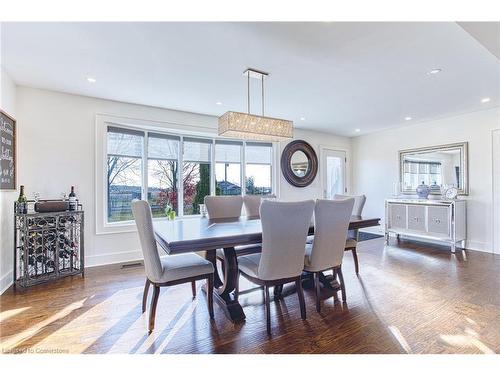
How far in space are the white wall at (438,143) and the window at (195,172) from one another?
156 inches

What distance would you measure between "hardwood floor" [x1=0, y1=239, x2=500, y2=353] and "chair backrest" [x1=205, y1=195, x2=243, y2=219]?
89 cm

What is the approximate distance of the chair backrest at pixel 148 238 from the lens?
6.66ft

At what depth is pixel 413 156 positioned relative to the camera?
547 centimetres

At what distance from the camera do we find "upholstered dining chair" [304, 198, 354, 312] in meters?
2.28

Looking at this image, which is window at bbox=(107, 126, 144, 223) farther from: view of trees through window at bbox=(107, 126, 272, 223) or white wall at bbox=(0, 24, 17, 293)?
white wall at bbox=(0, 24, 17, 293)

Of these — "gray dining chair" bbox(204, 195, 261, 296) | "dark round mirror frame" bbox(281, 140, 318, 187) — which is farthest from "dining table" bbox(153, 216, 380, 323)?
"dark round mirror frame" bbox(281, 140, 318, 187)

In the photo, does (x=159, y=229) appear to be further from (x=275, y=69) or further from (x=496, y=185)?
(x=496, y=185)

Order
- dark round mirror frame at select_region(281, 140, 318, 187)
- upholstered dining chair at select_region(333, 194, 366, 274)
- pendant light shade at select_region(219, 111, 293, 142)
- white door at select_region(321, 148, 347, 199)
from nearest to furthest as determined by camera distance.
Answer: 1. pendant light shade at select_region(219, 111, 293, 142)
2. upholstered dining chair at select_region(333, 194, 366, 274)
3. dark round mirror frame at select_region(281, 140, 318, 187)
4. white door at select_region(321, 148, 347, 199)

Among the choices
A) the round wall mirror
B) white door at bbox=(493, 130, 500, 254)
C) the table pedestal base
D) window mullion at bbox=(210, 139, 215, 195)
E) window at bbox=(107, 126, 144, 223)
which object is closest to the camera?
the table pedestal base

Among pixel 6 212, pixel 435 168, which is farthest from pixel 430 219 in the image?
pixel 6 212

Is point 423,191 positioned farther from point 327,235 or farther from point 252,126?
point 252,126

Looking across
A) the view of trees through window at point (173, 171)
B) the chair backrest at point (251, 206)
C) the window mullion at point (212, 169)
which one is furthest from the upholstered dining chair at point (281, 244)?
the window mullion at point (212, 169)

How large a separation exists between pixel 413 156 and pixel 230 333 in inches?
207

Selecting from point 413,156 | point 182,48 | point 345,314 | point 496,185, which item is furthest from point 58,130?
point 496,185
